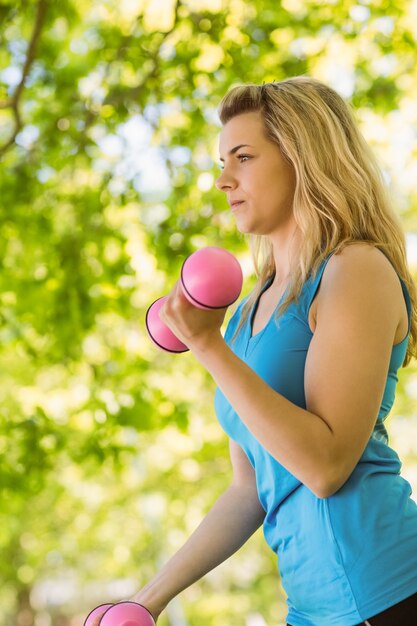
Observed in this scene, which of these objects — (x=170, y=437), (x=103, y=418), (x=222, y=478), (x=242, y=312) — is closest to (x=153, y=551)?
(x=222, y=478)

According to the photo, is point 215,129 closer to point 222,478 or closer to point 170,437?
point 170,437

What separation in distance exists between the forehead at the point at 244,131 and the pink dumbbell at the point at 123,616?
3.10 ft

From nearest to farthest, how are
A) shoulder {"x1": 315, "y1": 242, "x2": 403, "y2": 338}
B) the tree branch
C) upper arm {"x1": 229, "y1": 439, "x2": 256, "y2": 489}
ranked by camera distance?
shoulder {"x1": 315, "y1": 242, "x2": 403, "y2": 338} → upper arm {"x1": 229, "y1": 439, "x2": 256, "y2": 489} → the tree branch

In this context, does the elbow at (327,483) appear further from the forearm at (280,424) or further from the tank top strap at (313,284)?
the tank top strap at (313,284)

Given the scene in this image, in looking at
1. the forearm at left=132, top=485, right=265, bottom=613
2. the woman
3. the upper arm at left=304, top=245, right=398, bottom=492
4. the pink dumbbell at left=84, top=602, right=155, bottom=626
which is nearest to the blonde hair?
the woman

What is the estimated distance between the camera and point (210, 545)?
1870 mm

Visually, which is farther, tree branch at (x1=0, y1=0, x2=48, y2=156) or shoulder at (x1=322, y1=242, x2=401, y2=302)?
tree branch at (x1=0, y1=0, x2=48, y2=156)

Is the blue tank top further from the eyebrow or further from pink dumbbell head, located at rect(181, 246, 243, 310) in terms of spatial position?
the eyebrow

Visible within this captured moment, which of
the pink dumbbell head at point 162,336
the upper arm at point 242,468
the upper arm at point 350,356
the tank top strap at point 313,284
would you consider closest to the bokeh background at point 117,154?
the upper arm at point 242,468

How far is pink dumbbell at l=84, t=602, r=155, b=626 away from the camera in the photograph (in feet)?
5.53

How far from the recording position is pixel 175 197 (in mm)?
5266

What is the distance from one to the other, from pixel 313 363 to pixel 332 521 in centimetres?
28

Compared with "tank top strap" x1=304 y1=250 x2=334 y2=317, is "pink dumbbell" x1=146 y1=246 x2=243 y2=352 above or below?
above

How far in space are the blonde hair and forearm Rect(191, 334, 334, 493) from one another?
11.4 inches
